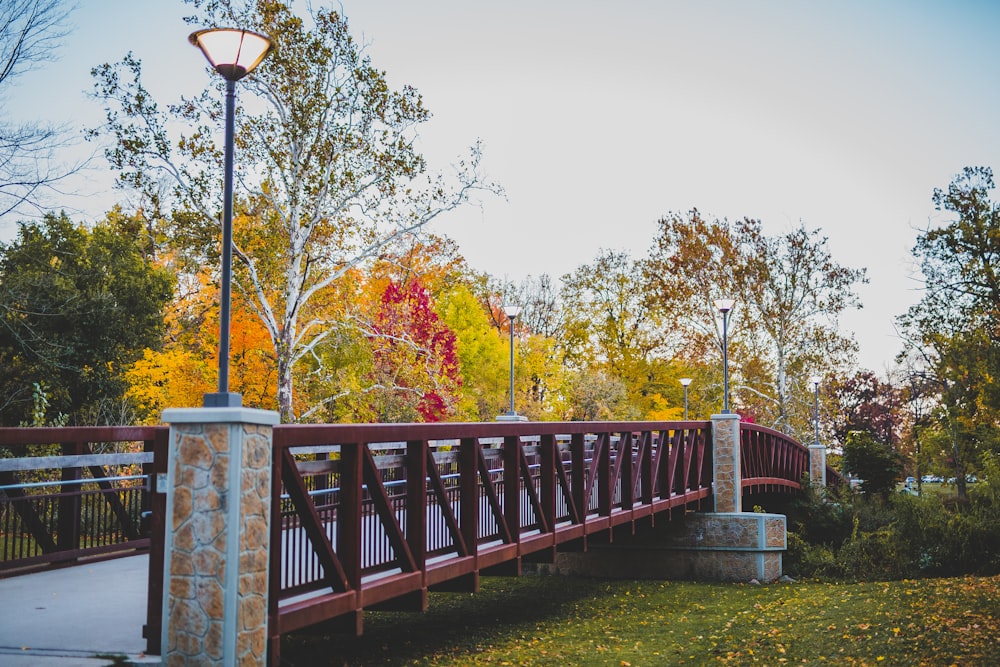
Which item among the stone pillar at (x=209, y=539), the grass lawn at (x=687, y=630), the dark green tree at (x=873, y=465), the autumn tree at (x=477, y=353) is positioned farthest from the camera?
the autumn tree at (x=477, y=353)

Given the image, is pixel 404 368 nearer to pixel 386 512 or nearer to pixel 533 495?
pixel 533 495

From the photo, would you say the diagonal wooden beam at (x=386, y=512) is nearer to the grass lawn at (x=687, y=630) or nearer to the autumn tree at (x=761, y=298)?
the grass lawn at (x=687, y=630)

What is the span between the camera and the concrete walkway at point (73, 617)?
6.08 metres

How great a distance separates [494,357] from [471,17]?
16372mm

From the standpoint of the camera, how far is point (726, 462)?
2045 centimetres

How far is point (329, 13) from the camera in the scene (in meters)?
23.4

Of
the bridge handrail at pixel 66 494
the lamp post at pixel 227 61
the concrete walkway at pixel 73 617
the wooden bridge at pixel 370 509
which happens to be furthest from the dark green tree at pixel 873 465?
the lamp post at pixel 227 61

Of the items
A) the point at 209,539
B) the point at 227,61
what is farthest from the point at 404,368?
the point at 209,539

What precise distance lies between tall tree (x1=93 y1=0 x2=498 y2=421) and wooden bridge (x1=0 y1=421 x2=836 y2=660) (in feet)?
33.2

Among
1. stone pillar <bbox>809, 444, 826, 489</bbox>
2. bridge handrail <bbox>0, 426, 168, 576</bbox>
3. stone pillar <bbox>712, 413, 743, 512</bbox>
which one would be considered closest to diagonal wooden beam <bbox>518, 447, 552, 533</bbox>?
bridge handrail <bbox>0, 426, 168, 576</bbox>

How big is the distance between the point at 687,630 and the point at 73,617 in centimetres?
866

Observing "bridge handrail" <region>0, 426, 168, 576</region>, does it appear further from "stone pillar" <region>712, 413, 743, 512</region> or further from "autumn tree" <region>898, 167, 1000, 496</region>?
"autumn tree" <region>898, 167, 1000, 496</region>

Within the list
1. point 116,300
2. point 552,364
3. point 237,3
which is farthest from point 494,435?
point 552,364

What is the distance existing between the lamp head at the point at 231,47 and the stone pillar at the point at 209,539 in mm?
2731
